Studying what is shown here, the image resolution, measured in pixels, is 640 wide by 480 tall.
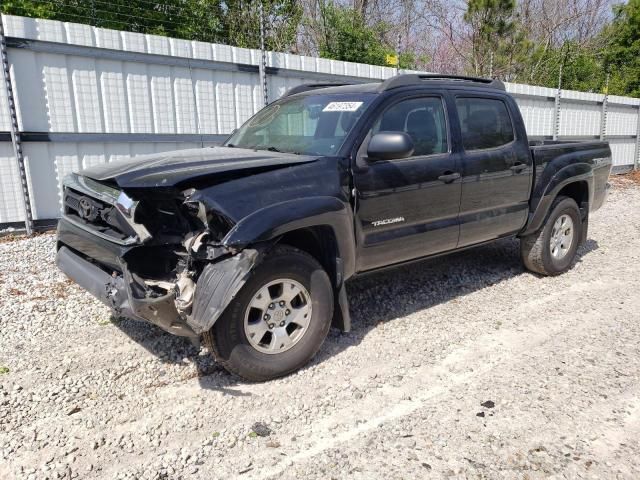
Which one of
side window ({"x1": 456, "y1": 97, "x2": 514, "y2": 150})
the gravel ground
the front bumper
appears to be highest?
side window ({"x1": 456, "y1": 97, "x2": 514, "y2": 150})

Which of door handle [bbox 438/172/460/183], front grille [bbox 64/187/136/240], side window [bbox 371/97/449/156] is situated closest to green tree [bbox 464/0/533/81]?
side window [bbox 371/97/449/156]

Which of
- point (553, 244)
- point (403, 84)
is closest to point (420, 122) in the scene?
point (403, 84)

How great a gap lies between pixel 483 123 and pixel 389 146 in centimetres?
162

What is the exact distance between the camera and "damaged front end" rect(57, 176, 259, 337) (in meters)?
3.08

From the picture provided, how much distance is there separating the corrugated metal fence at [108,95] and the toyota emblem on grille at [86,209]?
362 centimetres

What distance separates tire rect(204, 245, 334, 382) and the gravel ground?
155 mm

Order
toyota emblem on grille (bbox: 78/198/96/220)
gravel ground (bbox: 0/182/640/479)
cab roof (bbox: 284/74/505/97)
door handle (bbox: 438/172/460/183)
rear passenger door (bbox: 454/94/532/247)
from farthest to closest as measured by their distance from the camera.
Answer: rear passenger door (bbox: 454/94/532/247), door handle (bbox: 438/172/460/183), cab roof (bbox: 284/74/505/97), toyota emblem on grille (bbox: 78/198/96/220), gravel ground (bbox: 0/182/640/479)

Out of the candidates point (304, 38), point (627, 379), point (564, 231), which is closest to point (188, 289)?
point (627, 379)

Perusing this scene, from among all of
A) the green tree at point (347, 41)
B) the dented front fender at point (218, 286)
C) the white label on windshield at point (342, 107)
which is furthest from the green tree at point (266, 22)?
the dented front fender at point (218, 286)

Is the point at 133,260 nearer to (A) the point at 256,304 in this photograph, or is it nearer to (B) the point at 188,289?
(B) the point at 188,289

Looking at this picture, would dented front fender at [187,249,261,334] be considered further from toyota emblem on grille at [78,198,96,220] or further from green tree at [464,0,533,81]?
green tree at [464,0,533,81]

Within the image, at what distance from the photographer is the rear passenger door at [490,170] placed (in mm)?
4723

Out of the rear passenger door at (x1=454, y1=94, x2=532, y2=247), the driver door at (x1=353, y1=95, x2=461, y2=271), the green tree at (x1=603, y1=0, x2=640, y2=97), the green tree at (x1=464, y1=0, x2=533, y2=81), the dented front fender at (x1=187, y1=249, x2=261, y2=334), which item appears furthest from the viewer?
the green tree at (x1=603, y1=0, x2=640, y2=97)

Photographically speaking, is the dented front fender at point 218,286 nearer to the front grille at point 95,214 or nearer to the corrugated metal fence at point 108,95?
the front grille at point 95,214
